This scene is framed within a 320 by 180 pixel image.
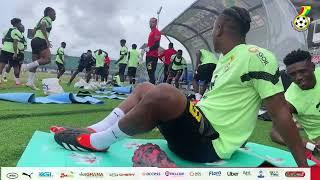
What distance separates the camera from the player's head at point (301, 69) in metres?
3.33

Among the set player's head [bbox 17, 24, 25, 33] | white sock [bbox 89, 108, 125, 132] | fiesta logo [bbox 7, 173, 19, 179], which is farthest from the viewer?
player's head [bbox 17, 24, 25, 33]

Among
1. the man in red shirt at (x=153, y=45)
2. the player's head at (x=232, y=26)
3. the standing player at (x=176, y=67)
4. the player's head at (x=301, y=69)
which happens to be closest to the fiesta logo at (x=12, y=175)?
the player's head at (x=232, y=26)

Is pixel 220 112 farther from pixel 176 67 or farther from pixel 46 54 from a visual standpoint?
pixel 176 67

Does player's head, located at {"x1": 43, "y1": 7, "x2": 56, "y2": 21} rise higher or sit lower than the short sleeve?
higher

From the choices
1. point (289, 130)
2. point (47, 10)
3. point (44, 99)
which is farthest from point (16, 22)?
point (289, 130)

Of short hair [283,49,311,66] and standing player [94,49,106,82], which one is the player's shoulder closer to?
short hair [283,49,311,66]

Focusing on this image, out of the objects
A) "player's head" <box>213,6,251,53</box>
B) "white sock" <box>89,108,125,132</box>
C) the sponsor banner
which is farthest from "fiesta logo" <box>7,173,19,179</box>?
"player's head" <box>213,6,251,53</box>

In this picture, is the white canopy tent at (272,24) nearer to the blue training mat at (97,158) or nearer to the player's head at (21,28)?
the player's head at (21,28)

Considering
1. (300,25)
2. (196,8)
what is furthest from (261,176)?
(196,8)

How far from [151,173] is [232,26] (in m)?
1.38

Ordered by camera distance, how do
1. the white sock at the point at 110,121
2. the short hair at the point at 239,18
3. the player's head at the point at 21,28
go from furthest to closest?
the player's head at the point at 21,28 < the white sock at the point at 110,121 < the short hair at the point at 239,18

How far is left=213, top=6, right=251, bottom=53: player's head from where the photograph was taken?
273 centimetres

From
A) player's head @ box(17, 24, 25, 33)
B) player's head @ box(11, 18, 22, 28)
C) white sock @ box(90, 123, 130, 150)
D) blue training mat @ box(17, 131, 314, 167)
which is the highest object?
player's head @ box(11, 18, 22, 28)

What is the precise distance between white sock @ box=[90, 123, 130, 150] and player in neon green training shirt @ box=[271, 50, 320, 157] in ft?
4.45
